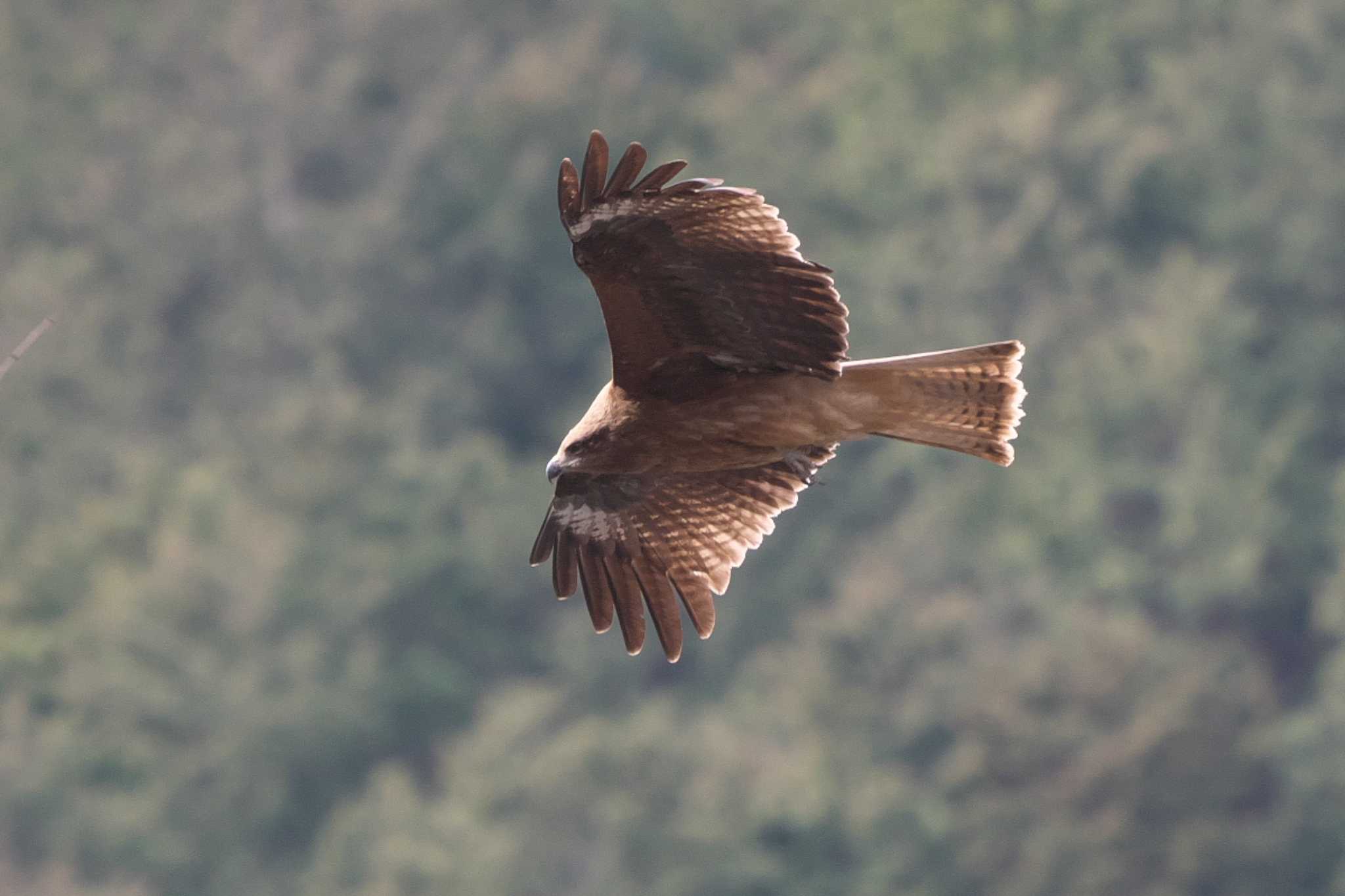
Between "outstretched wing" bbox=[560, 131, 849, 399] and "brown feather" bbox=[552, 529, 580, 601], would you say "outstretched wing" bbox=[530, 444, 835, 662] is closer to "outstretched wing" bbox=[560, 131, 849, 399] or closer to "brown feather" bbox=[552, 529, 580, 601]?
"brown feather" bbox=[552, 529, 580, 601]

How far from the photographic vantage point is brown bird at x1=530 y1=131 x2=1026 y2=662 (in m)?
9.27

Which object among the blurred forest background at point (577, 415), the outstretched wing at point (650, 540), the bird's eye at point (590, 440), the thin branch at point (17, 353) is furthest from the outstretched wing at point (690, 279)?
the blurred forest background at point (577, 415)

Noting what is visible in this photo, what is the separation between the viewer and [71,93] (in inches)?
2266

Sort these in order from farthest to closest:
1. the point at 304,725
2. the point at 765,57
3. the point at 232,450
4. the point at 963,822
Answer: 1. the point at 765,57
2. the point at 232,450
3. the point at 304,725
4. the point at 963,822

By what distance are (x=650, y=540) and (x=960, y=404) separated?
4.93 ft

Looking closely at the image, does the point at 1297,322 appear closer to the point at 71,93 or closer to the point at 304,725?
the point at 304,725

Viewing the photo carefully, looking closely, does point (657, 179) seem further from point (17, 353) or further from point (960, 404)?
point (17, 353)

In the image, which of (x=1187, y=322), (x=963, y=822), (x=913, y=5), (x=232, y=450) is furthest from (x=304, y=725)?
(x=913, y=5)

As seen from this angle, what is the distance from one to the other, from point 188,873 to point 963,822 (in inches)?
519

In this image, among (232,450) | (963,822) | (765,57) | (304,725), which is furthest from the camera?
(765,57)

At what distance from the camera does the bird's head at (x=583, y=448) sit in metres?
9.92

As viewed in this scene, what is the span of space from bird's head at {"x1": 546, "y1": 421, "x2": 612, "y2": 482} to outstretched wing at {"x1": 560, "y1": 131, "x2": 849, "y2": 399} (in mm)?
206

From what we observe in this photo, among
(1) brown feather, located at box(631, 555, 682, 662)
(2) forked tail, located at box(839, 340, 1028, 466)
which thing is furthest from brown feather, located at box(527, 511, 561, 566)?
(2) forked tail, located at box(839, 340, 1028, 466)

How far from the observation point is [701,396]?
9859mm
